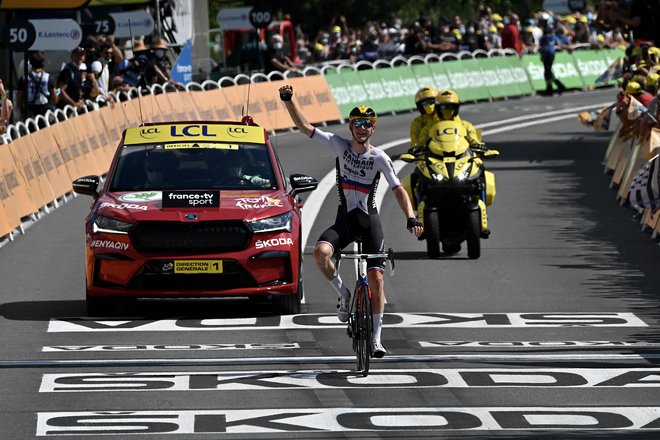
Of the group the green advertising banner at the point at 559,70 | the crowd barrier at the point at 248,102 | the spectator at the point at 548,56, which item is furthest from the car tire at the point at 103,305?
the green advertising banner at the point at 559,70

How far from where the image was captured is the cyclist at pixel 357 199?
533 inches

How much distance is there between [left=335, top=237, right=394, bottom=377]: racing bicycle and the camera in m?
12.8

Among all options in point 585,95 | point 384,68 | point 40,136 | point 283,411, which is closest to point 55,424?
point 283,411

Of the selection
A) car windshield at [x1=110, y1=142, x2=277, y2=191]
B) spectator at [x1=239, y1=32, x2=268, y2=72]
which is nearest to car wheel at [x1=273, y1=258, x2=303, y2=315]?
car windshield at [x1=110, y1=142, x2=277, y2=191]

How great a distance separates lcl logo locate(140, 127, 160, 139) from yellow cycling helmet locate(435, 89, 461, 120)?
14.0 ft

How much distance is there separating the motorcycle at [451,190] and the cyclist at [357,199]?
5.89 metres

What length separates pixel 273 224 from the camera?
1603 cm

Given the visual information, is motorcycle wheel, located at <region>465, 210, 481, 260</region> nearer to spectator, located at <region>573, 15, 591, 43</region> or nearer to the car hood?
the car hood

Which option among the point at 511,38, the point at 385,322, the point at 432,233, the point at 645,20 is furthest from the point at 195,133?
the point at 511,38

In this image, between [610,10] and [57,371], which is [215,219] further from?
[610,10]

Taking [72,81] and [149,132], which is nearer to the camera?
[149,132]

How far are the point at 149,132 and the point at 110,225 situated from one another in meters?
1.76

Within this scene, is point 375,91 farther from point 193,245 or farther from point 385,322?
point 385,322

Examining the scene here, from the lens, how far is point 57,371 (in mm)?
13172
